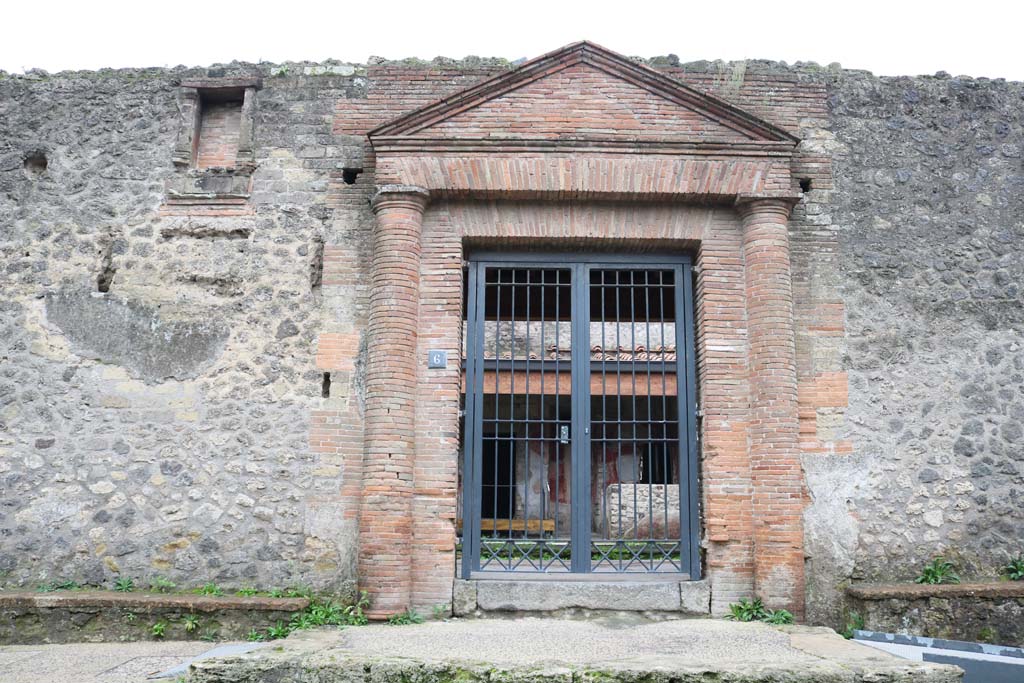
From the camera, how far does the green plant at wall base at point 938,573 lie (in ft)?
21.7

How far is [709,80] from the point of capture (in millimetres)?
7582

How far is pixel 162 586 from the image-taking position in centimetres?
656

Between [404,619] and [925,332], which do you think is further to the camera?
[925,332]

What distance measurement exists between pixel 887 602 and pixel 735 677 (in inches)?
97.8

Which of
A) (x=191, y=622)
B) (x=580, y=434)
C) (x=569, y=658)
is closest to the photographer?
(x=569, y=658)

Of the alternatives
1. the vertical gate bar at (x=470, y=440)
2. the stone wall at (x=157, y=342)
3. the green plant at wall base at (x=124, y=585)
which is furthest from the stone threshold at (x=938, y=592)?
the green plant at wall base at (x=124, y=585)

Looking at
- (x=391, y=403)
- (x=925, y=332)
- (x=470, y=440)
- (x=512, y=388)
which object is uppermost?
(x=925, y=332)

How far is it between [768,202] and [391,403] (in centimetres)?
349

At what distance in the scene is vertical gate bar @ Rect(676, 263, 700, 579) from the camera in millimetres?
6848

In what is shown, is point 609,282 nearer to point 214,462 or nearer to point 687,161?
point 687,161

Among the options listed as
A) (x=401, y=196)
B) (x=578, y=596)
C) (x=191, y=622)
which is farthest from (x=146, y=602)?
(x=401, y=196)

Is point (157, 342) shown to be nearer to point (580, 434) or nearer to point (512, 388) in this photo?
point (512, 388)

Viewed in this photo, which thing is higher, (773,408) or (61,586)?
(773,408)

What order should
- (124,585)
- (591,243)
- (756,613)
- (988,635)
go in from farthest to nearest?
1. (591,243)
2. (124,585)
3. (756,613)
4. (988,635)
